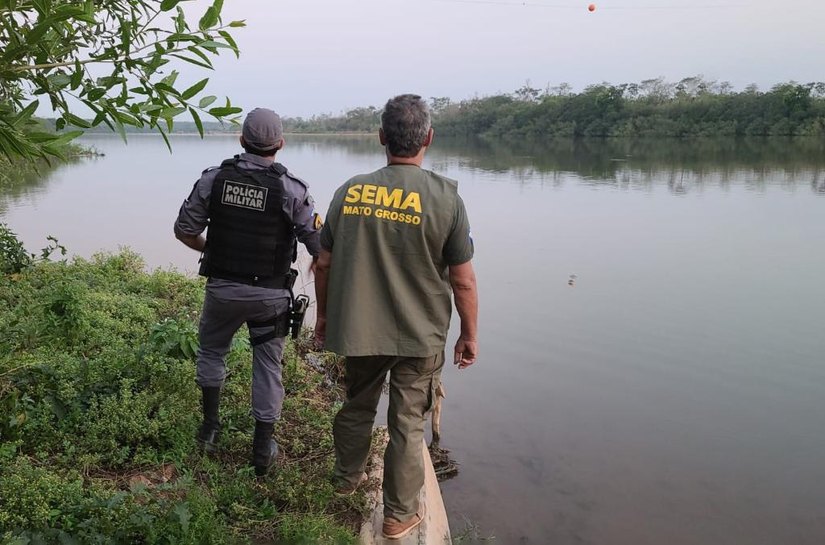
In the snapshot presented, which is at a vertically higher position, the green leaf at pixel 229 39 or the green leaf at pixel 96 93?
the green leaf at pixel 229 39

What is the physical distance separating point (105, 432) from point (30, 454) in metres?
0.35

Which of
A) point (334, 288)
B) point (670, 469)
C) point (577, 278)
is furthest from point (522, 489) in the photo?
point (577, 278)

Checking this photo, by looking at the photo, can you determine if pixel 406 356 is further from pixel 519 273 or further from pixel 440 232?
pixel 519 273

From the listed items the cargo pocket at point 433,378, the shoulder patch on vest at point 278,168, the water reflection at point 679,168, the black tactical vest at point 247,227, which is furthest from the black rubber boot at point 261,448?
the water reflection at point 679,168

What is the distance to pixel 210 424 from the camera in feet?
11.9

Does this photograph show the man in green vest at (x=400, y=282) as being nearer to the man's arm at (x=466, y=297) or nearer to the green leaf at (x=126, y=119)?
the man's arm at (x=466, y=297)

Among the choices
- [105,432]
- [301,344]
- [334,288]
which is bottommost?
[301,344]

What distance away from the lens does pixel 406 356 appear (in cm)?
287

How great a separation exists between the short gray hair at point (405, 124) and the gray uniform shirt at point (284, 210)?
0.68 metres

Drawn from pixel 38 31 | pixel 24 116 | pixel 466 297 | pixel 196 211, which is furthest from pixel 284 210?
pixel 38 31

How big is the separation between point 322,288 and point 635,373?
14.8 feet

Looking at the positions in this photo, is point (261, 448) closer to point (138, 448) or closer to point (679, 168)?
point (138, 448)

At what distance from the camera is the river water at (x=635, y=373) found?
4.48 meters

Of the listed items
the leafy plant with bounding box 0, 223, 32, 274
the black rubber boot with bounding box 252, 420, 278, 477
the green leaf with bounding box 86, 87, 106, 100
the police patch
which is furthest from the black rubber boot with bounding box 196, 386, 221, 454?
the leafy plant with bounding box 0, 223, 32, 274
